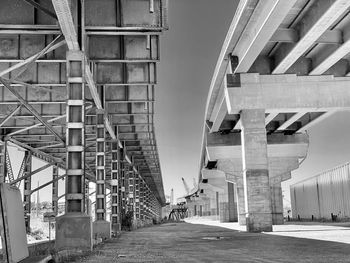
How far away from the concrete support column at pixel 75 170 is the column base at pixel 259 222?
12758mm

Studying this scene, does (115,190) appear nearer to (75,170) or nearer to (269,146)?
(269,146)

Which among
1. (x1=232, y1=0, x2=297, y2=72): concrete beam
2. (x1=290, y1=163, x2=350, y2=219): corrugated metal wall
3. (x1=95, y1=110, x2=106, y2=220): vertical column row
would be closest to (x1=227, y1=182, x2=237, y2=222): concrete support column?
(x1=290, y1=163, x2=350, y2=219): corrugated metal wall

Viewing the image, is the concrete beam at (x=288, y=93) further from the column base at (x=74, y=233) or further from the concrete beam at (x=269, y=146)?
the concrete beam at (x=269, y=146)

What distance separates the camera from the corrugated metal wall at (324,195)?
41.9 metres

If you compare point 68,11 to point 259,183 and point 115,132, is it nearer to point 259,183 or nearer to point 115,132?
point 259,183

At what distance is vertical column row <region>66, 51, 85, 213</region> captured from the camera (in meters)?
16.2

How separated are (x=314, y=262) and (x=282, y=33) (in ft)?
58.4

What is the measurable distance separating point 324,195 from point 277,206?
679 centimetres

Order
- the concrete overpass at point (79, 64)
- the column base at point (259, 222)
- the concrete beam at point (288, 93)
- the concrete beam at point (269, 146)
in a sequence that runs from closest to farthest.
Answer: the concrete overpass at point (79, 64) → the column base at point (259, 222) → the concrete beam at point (288, 93) → the concrete beam at point (269, 146)

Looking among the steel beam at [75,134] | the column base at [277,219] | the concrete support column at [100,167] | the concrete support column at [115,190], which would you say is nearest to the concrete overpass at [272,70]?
the concrete support column at [100,167]

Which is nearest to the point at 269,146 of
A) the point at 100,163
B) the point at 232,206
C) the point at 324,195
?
the point at 324,195

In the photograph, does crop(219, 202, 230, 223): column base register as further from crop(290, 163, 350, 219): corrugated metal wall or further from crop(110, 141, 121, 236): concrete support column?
crop(110, 141, 121, 236): concrete support column

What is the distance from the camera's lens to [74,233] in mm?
15000

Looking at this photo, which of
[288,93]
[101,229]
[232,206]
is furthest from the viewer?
[232,206]
